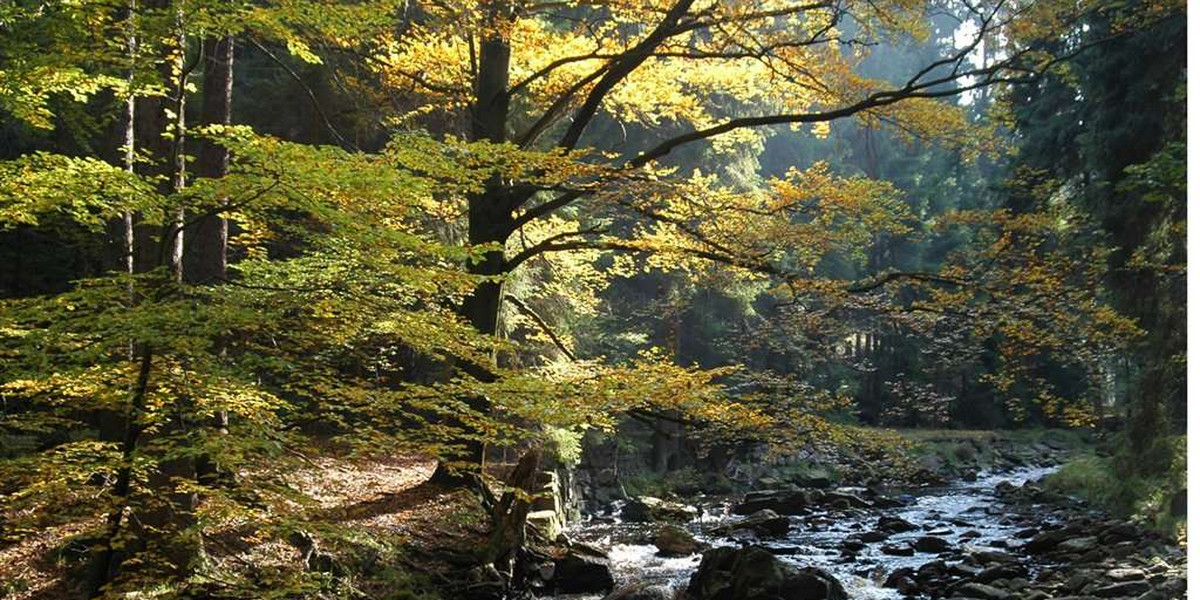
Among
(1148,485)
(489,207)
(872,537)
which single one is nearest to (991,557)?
(872,537)

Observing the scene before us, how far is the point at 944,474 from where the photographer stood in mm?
23016

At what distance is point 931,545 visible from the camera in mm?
12719

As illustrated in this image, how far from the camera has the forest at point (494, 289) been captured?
4555 millimetres

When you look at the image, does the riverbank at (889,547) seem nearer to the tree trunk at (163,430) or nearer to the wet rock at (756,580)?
the wet rock at (756,580)

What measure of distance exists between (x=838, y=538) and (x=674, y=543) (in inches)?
134

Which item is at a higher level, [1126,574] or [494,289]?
[494,289]

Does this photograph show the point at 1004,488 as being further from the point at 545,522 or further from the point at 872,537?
the point at 545,522

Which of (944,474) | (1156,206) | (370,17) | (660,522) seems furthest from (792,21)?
(944,474)

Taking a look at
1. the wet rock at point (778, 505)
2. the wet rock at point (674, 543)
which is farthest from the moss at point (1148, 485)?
the wet rock at point (674, 543)

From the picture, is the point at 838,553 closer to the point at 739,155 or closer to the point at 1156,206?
the point at 1156,206

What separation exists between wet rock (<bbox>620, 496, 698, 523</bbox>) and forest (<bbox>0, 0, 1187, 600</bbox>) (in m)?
0.09

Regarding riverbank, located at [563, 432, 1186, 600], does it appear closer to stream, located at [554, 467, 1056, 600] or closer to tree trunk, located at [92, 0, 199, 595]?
stream, located at [554, 467, 1056, 600]

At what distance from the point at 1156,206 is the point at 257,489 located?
1247cm

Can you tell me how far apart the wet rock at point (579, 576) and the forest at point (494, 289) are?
35 millimetres
